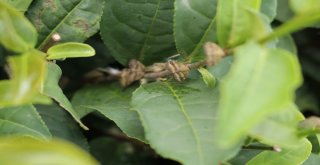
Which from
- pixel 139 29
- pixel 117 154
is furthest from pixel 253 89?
pixel 117 154

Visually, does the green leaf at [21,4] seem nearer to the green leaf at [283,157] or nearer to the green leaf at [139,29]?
the green leaf at [139,29]

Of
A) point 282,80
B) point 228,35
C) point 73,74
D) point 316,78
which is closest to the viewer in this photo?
point 282,80

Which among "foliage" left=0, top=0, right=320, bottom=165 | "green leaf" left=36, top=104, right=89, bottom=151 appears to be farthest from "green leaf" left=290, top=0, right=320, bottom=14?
"green leaf" left=36, top=104, right=89, bottom=151

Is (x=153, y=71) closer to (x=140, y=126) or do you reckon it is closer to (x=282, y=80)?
(x=140, y=126)

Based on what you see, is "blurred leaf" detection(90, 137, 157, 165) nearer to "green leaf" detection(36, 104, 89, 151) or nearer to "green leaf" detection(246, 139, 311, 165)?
"green leaf" detection(36, 104, 89, 151)

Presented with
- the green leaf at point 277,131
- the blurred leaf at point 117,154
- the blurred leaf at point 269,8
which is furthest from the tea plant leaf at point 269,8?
the blurred leaf at point 117,154

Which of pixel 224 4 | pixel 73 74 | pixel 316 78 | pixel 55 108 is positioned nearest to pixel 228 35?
pixel 224 4
